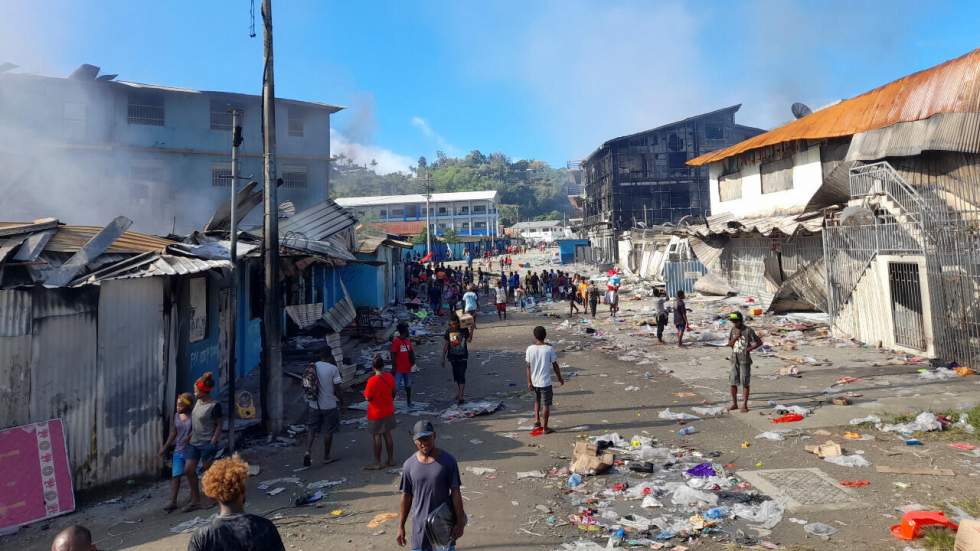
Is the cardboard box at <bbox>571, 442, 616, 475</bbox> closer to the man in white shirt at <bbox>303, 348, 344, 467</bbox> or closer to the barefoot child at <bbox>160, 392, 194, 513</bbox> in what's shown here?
the man in white shirt at <bbox>303, 348, 344, 467</bbox>

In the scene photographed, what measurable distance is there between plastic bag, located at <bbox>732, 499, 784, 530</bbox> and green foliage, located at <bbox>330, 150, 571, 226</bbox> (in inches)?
2538

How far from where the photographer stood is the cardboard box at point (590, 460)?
593cm

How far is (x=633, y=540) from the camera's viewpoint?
451 centimetres

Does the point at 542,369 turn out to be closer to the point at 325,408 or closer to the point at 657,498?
the point at 657,498

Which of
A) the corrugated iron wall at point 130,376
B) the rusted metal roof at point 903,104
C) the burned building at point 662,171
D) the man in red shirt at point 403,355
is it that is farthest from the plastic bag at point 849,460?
the burned building at point 662,171

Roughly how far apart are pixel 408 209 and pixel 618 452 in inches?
2365

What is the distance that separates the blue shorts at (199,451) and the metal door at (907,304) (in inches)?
488

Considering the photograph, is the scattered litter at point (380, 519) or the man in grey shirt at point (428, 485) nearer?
the man in grey shirt at point (428, 485)

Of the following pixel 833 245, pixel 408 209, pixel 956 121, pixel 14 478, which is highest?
pixel 408 209

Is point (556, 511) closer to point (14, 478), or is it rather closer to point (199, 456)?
point (199, 456)

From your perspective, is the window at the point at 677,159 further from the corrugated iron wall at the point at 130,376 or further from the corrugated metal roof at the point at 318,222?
the corrugated iron wall at the point at 130,376

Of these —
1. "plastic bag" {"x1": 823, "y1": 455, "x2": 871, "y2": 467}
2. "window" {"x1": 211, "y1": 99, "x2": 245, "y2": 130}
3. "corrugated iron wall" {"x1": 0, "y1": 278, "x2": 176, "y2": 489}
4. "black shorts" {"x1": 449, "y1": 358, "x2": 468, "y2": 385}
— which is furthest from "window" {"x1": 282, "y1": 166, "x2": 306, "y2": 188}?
"plastic bag" {"x1": 823, "y1": 455, "x2": 871, "y2": 467}

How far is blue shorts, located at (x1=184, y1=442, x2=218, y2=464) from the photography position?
5.69 m

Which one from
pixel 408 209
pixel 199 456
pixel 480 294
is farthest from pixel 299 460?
pixel 408 209
